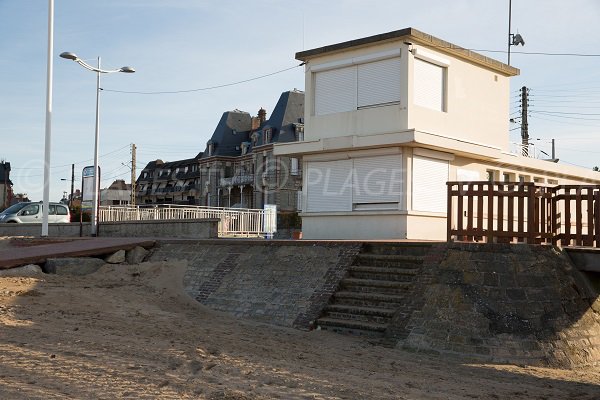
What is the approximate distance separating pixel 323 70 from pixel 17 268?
37.0ft

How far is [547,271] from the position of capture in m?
12.2

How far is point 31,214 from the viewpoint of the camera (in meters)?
33.8

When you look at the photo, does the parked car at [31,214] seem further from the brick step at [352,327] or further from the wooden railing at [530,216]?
the wooden railing at [530,216]

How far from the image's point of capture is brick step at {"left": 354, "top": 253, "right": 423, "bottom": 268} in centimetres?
1338

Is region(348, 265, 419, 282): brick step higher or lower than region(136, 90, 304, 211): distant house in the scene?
lower

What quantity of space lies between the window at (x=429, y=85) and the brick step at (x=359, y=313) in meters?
8.75

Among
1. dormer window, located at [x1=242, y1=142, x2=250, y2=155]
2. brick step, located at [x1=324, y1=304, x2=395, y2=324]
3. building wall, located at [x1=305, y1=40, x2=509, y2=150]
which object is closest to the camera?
brick step, located at [x1=324, y1=304, x2=395, y2=324]

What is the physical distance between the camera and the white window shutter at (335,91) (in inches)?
813

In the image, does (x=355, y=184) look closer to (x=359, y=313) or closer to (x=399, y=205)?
(x=399, y=205)

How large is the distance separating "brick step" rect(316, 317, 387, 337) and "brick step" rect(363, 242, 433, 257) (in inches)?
81.6

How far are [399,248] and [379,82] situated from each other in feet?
25.2

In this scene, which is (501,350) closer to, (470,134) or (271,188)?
(470,134)

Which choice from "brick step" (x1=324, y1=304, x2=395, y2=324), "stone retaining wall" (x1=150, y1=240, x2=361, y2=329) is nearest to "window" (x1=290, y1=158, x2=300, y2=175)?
"stone retaining wall" (x1=150, y1=240, x2=361, y2=329)

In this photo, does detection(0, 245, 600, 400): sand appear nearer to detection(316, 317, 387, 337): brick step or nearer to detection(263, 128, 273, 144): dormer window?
detection(316, 317, 387, 337): brick step
